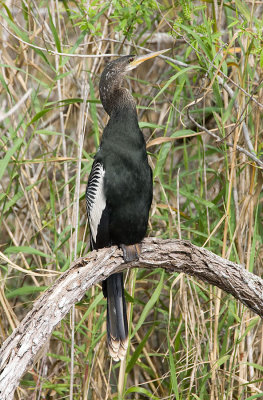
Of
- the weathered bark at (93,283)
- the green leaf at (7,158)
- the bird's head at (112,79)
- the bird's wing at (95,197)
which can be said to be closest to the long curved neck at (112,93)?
the bird's head at (112,79)

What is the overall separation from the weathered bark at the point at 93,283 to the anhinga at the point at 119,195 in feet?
0.41

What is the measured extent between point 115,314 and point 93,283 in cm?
50

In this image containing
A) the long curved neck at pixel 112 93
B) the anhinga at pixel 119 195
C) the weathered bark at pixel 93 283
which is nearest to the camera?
the weathered bark at pixel 93 283

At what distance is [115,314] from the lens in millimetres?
2328

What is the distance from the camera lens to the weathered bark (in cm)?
155

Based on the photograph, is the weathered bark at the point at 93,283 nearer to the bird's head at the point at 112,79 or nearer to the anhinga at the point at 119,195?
the anhinga at the point at 119,195

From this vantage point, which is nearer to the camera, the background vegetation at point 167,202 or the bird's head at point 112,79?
the background vegetation at point 167,202

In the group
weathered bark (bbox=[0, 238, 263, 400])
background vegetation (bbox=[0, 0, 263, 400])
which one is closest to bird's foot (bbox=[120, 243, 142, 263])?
weathered bark (bbox=[0, 238, 263, 400])

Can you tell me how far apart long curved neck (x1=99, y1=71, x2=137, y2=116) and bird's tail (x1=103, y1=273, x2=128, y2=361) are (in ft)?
2.22

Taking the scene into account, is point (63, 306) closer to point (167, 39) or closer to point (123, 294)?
point (123, 294)

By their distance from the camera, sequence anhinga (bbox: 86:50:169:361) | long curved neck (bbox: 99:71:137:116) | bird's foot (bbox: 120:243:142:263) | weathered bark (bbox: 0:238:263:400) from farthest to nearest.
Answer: long curved neck (bbox: 99:71:137:116) → anhinga (bbox: 86:50:169:361) → bird's foot (bbox: 120:243:142:263) → weathered bark (bbox: 0:238:263:400)

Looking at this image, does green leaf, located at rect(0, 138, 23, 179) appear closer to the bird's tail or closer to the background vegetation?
the background vegetation

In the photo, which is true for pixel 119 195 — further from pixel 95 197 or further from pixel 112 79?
pixel 112 79

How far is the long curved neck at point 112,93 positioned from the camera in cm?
235
